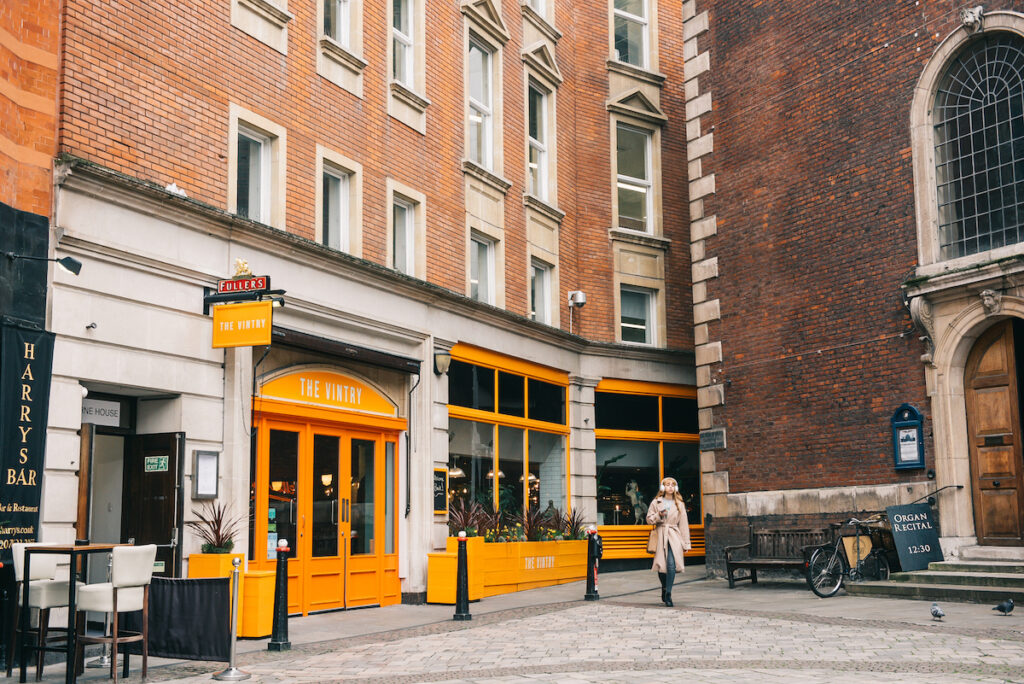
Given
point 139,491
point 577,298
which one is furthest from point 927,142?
point 139,491

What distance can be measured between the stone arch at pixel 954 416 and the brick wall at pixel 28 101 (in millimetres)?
12709

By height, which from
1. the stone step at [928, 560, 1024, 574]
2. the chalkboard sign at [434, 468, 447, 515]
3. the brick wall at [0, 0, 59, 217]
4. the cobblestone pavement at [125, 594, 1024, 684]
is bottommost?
the cobblestone pavement at [125, 594, 1024, 684]

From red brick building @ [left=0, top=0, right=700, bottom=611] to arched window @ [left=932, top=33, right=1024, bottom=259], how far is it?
7.80 meters

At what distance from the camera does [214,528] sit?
1252 centimetres

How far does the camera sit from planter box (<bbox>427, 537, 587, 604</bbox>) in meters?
16.3

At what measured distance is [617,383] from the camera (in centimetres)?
2348

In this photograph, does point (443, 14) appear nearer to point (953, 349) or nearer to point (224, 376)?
point (224, 376)

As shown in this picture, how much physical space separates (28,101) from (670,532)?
9.79 meters

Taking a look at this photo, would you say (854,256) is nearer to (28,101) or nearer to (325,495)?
(325,495)

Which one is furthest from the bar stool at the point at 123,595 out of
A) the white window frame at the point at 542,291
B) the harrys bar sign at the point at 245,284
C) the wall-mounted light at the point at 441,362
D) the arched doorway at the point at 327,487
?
the white window frame at the point at 542,291

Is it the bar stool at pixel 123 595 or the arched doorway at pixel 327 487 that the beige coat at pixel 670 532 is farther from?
the bar stool at pixel 123 595

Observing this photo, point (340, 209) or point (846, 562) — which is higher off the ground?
point (340, 209)

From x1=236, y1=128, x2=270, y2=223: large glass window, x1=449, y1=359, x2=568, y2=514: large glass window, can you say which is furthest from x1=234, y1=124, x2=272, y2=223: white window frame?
x1=449, y1=359, x2=568, y2=514: large glass window

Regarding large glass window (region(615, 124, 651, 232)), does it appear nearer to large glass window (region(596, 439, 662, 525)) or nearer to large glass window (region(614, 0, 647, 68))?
large glass window (region(614, 0, 647, 68))
